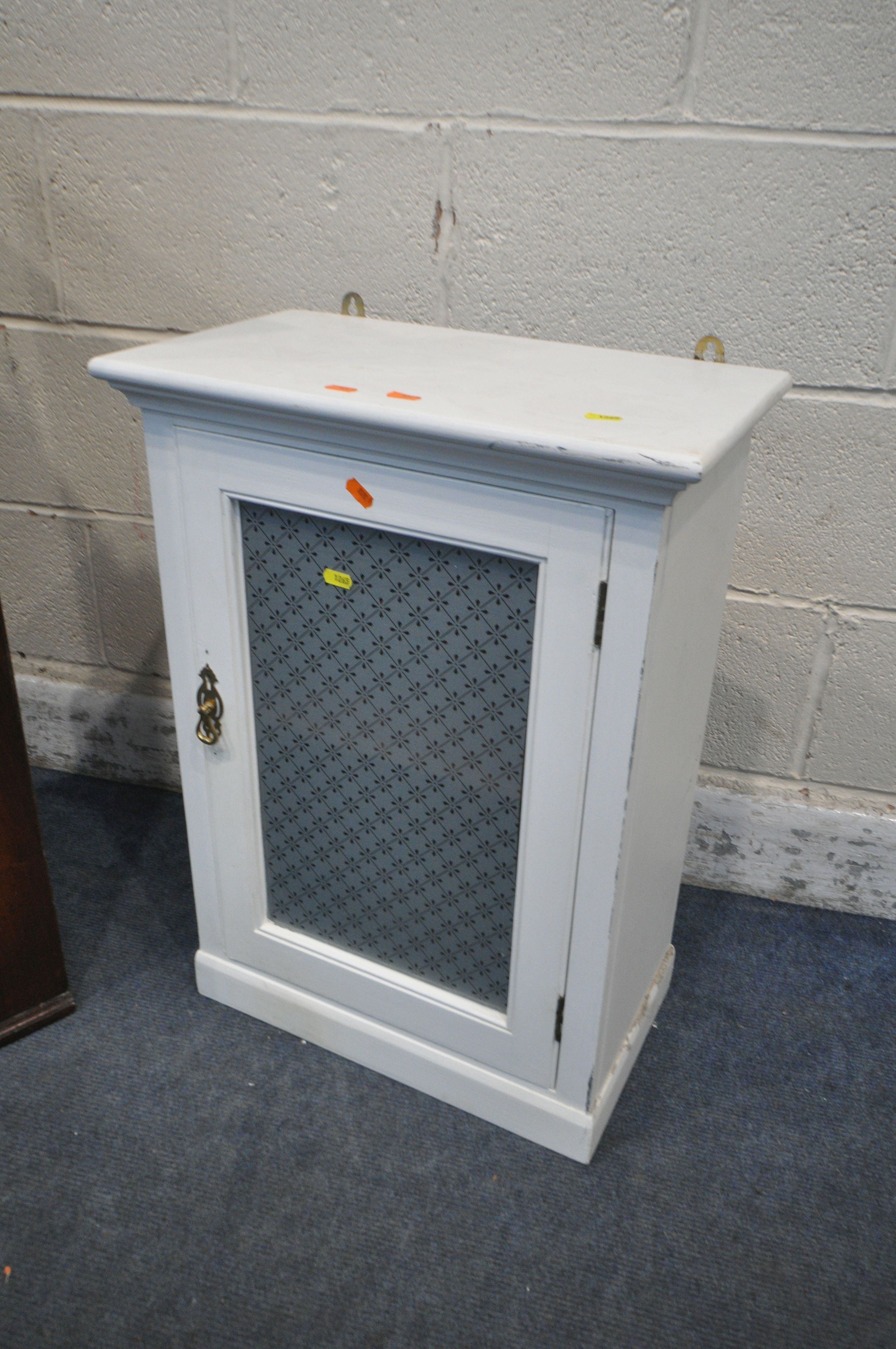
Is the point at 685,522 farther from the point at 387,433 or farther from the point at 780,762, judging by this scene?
the point at 780,762

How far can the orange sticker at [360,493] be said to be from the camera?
1069 millimetres

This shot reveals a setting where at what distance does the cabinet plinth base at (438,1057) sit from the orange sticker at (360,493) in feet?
2.45

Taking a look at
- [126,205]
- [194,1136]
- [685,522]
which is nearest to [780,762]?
[685,522]

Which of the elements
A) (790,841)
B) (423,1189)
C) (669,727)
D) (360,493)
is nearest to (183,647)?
(360,493)

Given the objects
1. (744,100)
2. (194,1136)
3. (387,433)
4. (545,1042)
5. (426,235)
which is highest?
(744,100)

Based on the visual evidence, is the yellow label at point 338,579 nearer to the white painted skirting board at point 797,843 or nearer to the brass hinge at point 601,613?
the brass hinge at point 601,613

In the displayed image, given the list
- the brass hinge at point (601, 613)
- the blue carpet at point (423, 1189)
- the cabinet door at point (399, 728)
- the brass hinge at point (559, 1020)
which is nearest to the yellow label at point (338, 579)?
the cabinet door at point (399, 728)

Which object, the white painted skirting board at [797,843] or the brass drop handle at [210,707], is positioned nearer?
the brass drop handle at [210,707]

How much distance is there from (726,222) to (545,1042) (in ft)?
3.74

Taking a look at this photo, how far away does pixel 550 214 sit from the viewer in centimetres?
146

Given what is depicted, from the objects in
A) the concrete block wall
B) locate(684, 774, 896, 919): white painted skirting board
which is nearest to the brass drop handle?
the concrete block wall

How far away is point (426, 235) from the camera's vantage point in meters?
1.51

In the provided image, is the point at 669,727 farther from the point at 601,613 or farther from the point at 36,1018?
the point at 36,1018

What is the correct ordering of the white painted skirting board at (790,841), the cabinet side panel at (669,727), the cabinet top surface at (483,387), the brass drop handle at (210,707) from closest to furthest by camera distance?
1. the cabinet top surface at (483,387)
2. the cabinet side panel at (669,727)
3. the brass drop handle at (210,707)
4. the white painted skirting board at (790,841)
